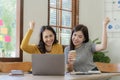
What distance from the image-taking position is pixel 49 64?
6.56 ft

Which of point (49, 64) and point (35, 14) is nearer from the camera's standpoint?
point (49, 64)

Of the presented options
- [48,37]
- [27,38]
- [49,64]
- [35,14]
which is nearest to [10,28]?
[35,14]

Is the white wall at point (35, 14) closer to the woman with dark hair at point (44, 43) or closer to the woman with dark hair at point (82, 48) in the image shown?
the woman with dark hair at point (44, 43)

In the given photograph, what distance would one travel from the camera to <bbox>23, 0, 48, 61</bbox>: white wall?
3.76 meters

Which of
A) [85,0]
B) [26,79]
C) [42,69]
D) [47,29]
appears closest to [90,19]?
[85,0]

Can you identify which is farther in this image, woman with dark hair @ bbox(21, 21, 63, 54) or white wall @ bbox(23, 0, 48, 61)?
white wall @ bbox(23, 0, 48, 61)

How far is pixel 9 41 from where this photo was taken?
12.2ft

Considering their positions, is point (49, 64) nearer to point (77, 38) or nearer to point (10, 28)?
point (77, 38)

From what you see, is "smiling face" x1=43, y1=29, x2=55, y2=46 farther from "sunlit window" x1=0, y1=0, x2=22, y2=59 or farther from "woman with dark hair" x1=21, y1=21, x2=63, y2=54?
"sunlit window" x1=0, y1=0, x2=22, y2=59

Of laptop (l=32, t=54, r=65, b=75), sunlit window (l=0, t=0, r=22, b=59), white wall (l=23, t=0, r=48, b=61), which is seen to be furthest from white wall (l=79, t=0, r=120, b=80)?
laptop (l=32, t=54, r=65, b=75)

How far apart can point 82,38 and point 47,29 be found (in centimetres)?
42

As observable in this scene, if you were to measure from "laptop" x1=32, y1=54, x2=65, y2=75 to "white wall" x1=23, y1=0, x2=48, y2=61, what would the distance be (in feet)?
5.63

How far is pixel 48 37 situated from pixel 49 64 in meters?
0.85

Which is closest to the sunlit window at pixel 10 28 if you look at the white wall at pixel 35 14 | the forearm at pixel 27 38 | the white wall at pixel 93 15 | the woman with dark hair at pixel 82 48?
the white wall at pixel 35 14
